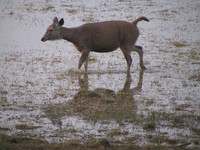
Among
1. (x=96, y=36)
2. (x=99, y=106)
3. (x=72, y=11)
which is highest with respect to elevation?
(x=72, y=11)

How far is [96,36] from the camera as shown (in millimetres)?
15555

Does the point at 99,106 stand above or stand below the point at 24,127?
above

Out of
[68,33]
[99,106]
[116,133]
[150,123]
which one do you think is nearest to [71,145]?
[116,133]

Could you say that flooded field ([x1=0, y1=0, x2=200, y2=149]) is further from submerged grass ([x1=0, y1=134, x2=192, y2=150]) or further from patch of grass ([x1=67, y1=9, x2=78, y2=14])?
patch of grass ([x1=67, y1=9, x2=78, y2=14])

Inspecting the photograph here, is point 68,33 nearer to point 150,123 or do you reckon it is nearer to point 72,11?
point 150,123

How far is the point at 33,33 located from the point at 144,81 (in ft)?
28.8

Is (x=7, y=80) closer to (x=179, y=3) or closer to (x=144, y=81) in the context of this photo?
(x=144, y=81)

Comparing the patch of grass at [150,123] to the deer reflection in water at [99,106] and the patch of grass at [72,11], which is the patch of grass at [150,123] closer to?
the deer reflection in water at [99,106]

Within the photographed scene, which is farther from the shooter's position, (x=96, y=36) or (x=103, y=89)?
(x=96, y=36)

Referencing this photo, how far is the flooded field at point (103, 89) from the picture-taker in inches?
383

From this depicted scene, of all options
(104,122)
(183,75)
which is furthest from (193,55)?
(104,122)

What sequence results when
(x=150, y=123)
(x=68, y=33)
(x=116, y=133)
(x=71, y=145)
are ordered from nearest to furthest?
(x=71, y=145) < (x=116, y=133) < (x=150, y=123) < (x=68, y=33)

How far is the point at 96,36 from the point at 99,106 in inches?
172

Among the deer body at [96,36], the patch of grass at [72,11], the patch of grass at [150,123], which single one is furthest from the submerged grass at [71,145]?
the patch of grass at [72,11]
